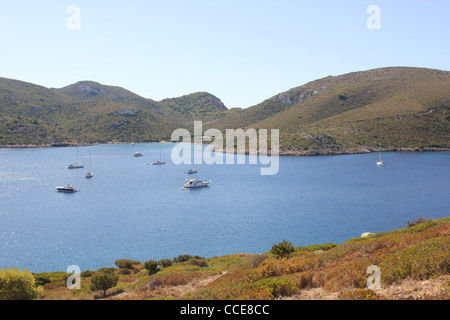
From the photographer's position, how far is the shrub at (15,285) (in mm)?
14484

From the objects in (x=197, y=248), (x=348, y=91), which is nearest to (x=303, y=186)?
(x=197, y=248)

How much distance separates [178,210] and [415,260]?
48.5 meters

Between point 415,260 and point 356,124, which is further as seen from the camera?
point 356,124

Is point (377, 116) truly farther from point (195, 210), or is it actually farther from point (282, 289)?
point (282, 289)

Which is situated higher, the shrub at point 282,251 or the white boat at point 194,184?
the shrub at point 282,251

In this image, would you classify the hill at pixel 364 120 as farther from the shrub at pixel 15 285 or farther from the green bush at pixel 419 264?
the shrub at pixel 15 285

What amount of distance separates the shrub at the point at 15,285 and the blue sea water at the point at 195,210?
784 inches

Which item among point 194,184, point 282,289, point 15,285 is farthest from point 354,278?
point 194,184

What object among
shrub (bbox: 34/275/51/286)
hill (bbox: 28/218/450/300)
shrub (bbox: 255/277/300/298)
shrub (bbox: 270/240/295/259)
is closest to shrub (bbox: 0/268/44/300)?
hill (bbox: 28/218/450/300)

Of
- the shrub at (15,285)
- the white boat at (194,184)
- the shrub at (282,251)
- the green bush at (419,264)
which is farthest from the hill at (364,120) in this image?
the shrub at (15,285)

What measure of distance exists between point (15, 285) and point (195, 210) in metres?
42.6

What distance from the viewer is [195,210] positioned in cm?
5694
